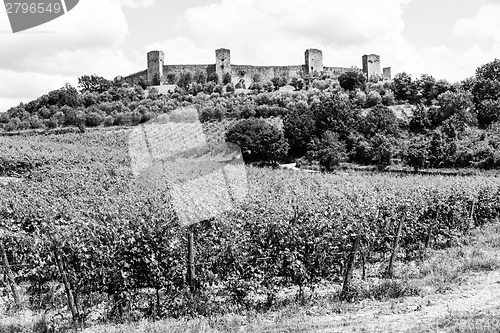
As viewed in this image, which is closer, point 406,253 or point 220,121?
point 406,253

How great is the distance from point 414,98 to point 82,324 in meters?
49.1

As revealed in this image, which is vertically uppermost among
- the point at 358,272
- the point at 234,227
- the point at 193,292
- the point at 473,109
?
the point at 473,109

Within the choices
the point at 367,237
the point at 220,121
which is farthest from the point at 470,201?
the point at 220,121

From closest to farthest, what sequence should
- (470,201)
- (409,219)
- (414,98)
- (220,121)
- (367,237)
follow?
(367,237)
(409,219)
(470,201)
(220,121)
(414,98)

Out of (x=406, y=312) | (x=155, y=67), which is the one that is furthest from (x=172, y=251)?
(x=155, y=67)

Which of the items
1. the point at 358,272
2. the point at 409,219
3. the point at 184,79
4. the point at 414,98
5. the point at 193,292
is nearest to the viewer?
the point at 193,292

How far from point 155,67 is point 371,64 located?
108 ft

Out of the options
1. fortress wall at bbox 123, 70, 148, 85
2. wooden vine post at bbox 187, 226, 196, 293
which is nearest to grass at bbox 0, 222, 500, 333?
wooden vine post at bbox 187, 226, 196, 293

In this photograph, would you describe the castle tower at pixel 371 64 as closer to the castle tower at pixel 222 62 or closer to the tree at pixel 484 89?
the castle tower at pixel 222 62

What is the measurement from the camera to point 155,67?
7394 centimetres

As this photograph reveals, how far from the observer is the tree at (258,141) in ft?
114

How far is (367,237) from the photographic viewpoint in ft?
31.1

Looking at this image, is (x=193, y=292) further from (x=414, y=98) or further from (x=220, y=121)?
(x=414, y=98)

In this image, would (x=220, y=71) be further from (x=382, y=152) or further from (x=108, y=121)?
(x=382, y=152)
